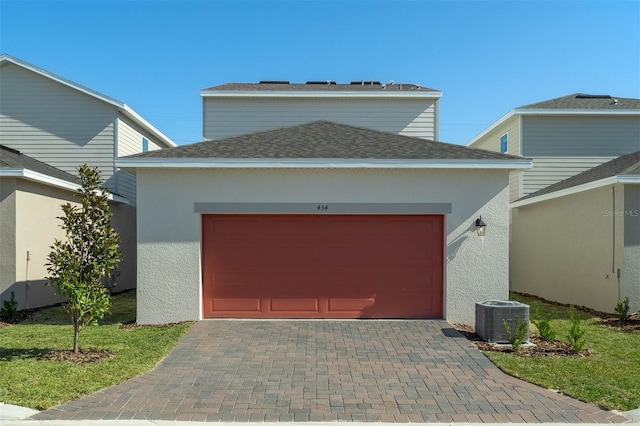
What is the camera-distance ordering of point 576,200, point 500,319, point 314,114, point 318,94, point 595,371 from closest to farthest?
point 595,371 < point 500,319 < point 576,200 < point 318,94 < point 314,114

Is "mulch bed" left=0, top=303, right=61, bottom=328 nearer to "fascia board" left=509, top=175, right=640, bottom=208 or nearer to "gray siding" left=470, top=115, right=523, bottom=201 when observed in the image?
"fascia board" left=509, top=175, right=640, bottom=208

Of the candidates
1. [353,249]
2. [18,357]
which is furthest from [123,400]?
[353,249]

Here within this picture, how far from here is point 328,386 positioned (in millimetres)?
6375

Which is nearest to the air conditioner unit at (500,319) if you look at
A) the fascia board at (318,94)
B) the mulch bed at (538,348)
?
the mulch bed at (538,348)

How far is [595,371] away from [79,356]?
776cm

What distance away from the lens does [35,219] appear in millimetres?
12398

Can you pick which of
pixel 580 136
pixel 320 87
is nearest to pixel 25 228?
pixel 320 87

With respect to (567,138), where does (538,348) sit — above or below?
below

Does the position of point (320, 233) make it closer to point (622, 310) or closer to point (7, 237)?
point (622, 310)

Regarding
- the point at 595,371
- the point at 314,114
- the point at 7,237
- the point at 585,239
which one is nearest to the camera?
the point at 595,371

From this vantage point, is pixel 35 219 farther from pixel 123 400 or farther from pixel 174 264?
pixel 123 400

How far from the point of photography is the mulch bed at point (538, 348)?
7.86 m

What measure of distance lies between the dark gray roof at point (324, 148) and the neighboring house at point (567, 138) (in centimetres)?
770

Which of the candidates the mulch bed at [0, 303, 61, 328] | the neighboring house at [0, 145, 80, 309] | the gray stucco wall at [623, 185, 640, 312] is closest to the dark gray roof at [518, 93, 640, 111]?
the gray stucco wall at [623, 185, 640, 312]
